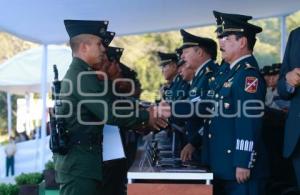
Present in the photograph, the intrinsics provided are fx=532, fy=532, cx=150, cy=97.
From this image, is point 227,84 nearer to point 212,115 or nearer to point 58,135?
point 212,115

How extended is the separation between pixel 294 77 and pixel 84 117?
4.28 feet

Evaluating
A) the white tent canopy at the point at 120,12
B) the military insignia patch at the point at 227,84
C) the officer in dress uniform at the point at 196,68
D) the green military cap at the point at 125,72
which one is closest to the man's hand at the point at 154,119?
the officer in dress uniform at the point at 196,68

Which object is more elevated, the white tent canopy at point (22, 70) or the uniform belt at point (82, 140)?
the white tent canopy at point (22, 70)

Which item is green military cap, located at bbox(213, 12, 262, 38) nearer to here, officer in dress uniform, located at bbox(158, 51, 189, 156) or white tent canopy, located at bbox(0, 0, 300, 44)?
officer in dress uniform, located at bbox(158, 51, 189, 156)

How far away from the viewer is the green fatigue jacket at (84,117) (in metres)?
3.31

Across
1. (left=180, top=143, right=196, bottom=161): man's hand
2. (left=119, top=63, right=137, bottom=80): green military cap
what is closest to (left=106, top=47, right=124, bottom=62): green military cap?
(left=119, top=63, right=137, bottom=80): green military cap

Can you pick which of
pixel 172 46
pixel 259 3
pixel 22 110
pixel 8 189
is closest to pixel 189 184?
pixel 8 189

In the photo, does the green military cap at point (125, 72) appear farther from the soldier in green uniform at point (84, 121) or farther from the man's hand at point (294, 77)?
the man's hand at point (294, 77)

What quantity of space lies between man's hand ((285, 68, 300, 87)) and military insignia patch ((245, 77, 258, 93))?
234 mm

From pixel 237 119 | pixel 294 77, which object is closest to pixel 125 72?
pixel 237 119

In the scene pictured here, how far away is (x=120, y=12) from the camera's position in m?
5.85

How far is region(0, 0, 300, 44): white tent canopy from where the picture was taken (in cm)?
499

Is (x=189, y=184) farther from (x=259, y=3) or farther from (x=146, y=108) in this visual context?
(x=259, y=3)

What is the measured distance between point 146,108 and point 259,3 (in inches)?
139
